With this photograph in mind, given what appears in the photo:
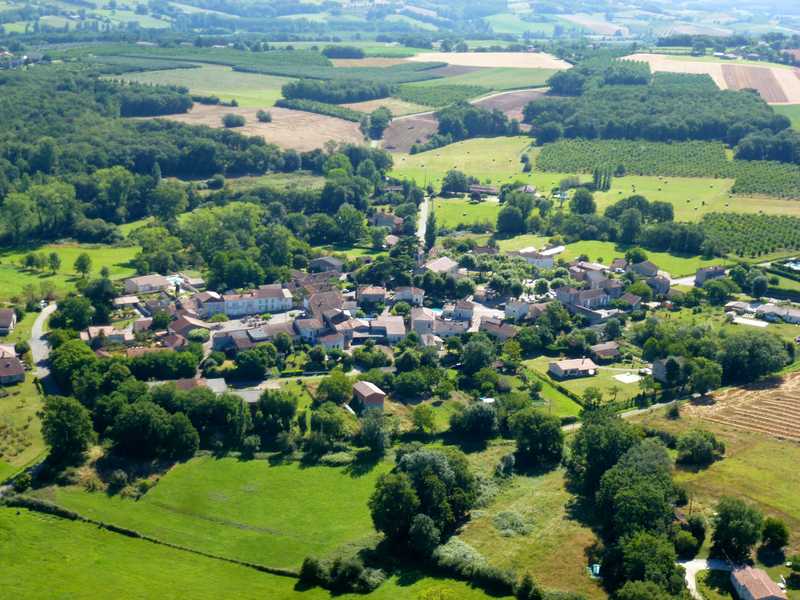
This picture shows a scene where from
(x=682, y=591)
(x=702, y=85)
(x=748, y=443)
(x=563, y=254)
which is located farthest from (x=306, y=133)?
(x=682, y=591)

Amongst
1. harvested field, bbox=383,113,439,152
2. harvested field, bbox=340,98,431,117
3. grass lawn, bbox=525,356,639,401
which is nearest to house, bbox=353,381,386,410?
grass lawn, bbox=525,356,639,401

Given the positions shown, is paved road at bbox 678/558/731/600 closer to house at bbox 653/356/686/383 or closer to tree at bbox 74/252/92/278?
house at bbox 653/356/686/383

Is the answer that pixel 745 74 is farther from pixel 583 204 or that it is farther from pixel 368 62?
pixel 583 204

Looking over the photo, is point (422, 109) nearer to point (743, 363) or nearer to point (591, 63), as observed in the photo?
point (591, 63)

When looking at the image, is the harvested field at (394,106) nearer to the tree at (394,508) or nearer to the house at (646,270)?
the house at (646,270)

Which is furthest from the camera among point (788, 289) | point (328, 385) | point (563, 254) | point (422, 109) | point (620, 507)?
point (422, 109)

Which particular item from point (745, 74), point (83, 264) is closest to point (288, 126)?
point (83, 264)
